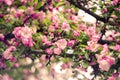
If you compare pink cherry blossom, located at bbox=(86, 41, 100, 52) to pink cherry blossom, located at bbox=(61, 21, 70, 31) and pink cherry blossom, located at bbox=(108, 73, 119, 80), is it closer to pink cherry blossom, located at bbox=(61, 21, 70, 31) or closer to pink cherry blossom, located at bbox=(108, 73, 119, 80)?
pink cherry blossom, located at bbox=(61, 21, 70, 31)

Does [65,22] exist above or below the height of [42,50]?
above

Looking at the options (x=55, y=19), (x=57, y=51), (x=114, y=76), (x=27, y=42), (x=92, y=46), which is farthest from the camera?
(x=55, y=19)

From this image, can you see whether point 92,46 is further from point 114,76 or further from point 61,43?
point 114,76

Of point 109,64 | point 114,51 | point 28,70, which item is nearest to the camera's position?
point 109,64

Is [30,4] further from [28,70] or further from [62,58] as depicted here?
[28,70]

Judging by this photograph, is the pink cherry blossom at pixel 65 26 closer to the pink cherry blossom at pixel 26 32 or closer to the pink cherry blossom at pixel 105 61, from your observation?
the pink cherry blossom at pixel 26 32

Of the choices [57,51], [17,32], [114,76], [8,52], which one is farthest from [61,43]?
[114,76]

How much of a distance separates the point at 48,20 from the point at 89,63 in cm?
86

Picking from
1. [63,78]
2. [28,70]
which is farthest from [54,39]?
[63,78]

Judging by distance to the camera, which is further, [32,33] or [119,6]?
[119,6]

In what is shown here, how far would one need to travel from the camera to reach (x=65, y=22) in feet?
14.4

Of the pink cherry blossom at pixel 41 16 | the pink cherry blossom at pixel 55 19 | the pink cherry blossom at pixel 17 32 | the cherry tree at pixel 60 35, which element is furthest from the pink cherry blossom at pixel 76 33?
the pink cherry blossom at pixel 17 32

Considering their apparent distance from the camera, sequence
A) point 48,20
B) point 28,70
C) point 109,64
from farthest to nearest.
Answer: point 28,70, point 48,20, point 109,64

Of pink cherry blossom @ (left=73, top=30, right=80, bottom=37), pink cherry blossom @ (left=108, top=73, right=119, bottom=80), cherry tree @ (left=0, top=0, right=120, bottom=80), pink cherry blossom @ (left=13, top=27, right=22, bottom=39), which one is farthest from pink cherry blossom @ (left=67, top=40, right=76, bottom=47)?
pink cherry blossom @ (left=108, top=73, right=119, bottom=80)
